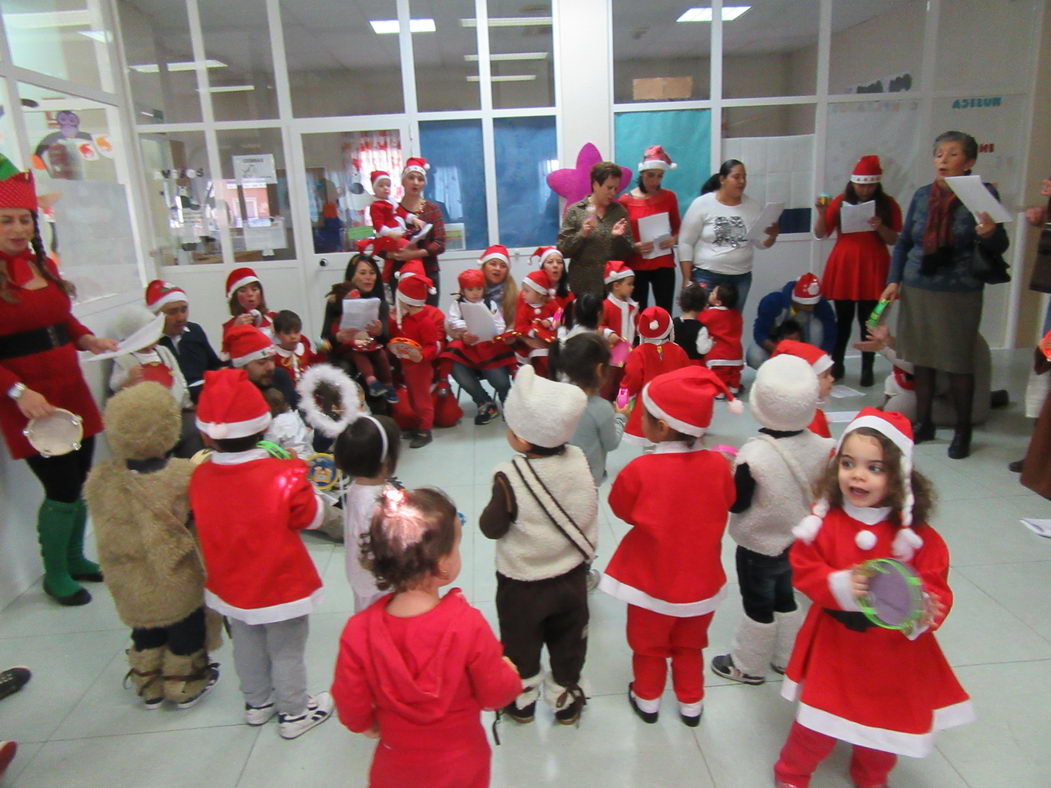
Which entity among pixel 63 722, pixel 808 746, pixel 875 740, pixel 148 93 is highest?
pixel 148 93

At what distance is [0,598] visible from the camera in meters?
2.68

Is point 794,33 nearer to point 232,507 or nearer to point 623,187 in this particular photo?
point 623,187

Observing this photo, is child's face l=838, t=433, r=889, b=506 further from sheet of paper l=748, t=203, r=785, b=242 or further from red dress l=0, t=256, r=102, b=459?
sheet of paper l=748, t=203, r=785, b=242

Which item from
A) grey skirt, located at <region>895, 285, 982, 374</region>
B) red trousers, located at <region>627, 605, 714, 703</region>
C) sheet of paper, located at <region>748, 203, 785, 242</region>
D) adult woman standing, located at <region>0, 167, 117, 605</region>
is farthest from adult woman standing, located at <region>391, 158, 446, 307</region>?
red trousers, located at <region>627, 605, 714, 703</region>

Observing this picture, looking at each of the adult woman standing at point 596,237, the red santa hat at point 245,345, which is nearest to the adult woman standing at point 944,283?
the adult woman standing at point 596,237

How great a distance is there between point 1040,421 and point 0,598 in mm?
4084

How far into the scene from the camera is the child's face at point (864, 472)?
4.84ft

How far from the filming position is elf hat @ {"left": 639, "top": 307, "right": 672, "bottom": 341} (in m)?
3.73

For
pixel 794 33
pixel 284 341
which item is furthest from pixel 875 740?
pixel 794 33

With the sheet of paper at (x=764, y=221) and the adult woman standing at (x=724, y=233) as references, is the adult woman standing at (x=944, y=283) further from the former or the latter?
the adult woman standing at (x=724, y=233)

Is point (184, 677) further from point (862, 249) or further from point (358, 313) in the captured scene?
→ point (862, 249)

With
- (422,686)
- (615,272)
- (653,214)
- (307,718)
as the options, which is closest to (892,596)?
(422,686)

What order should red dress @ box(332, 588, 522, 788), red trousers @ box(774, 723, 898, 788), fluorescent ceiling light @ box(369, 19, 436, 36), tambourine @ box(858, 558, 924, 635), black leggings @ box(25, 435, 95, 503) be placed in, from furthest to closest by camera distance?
1. fluorescent ceiling light @ box(369, 19, 436, 36)
2. black leggings @ box(25, 435, 95, 503)
3. red trousers @ box(774, 723, 898, 788)
4. tambourine @ box(858, 558, 924, 635)
5. red dress @ box(332, 588, 522, 788)

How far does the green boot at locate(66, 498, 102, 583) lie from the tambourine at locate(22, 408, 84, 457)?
1.16 feet
